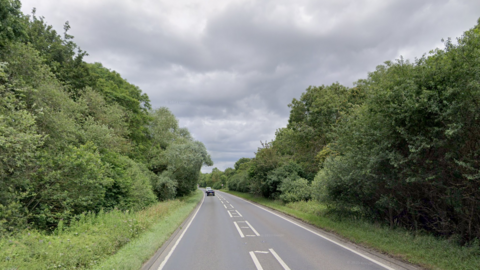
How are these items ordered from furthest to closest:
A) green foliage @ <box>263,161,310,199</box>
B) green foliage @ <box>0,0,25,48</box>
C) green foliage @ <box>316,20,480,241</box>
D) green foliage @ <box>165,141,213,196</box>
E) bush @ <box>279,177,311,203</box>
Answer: green foliage @ <box>165,141,213,196</box>, green foliage @ <box>263,161,310,199</box>, bush @ <box>279,177,311,203</box>, green foliage @ <box>0,0,25,48</box>, green foliage @ <box>316,20,480,241</box>

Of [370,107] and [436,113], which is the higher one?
[370,107]

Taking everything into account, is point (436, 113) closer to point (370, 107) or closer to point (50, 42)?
point (370, 107)

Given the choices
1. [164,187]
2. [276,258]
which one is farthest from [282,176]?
[276,258]

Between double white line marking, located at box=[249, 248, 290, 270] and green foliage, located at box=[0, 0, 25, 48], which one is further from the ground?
green foliage, located at box=[0, 0, 25, 48]

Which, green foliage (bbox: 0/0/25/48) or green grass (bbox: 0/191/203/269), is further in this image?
green foliage (bbox: 0/0/25/48)

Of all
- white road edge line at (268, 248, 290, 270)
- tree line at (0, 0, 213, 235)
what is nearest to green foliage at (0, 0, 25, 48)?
tree line at (0, 0, 213, 235)

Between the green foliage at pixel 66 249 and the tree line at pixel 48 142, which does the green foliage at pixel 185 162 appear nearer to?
the tree line at pixel 48 142

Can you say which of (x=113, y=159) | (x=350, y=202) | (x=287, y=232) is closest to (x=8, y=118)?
(x=113, y=159)

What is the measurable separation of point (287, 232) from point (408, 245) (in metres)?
4.74

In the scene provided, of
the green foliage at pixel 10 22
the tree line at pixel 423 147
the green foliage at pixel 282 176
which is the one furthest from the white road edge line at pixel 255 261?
the green foliage at pixel 282 176

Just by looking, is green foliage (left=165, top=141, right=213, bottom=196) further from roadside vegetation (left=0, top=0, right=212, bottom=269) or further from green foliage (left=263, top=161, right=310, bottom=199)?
green foliage (left=263, top=161, right=310, bottom=199)

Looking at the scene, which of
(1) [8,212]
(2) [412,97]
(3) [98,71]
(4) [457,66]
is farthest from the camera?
(3) [98,71]

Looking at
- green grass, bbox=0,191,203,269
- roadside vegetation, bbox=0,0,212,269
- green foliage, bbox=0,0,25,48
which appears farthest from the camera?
green foliage, bbox=0,0,25,48

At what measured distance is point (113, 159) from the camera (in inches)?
602
